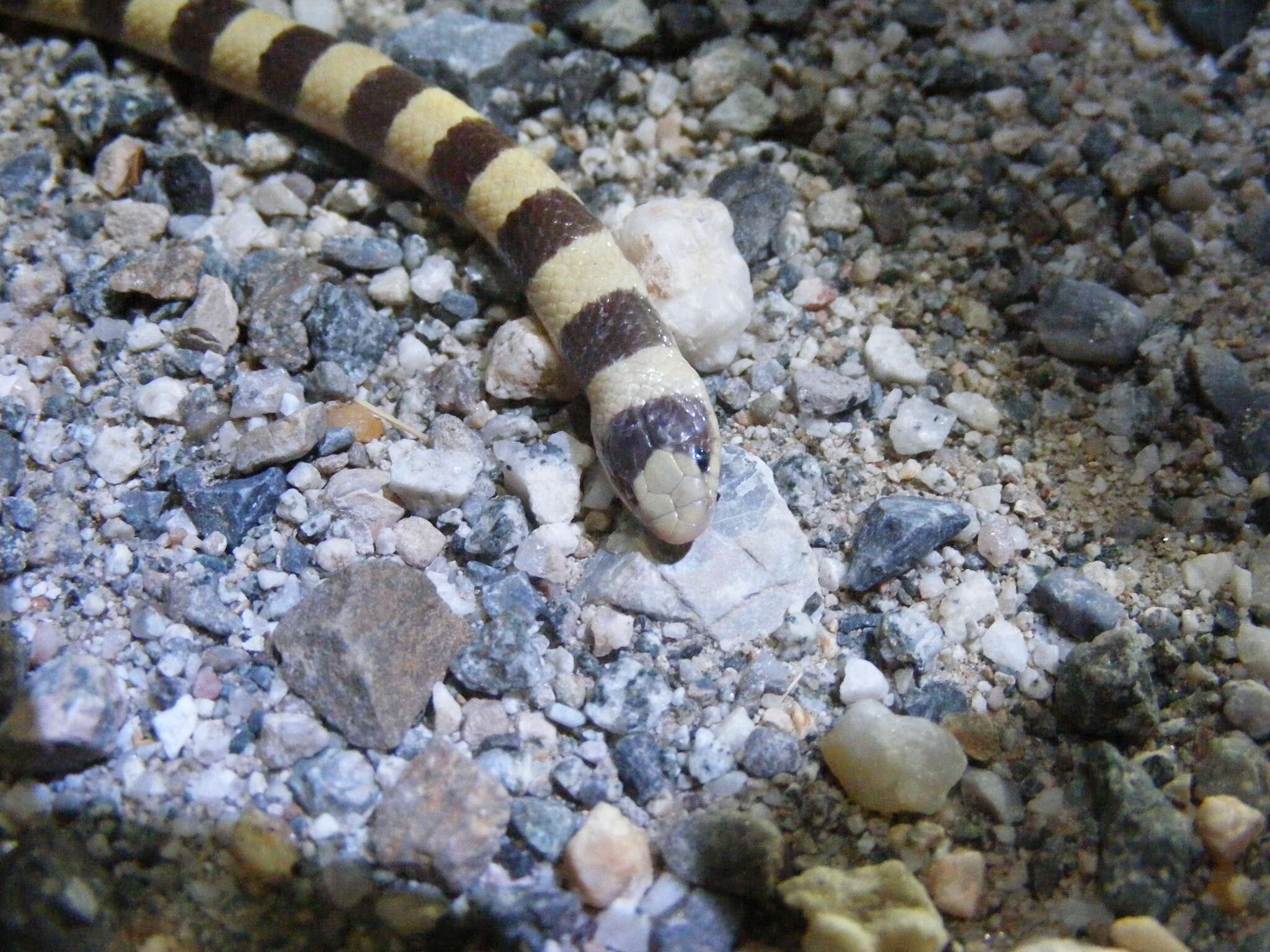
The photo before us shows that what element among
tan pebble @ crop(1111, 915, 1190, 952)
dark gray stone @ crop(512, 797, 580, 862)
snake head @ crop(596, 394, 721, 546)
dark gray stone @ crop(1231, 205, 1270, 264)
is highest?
dark gray stone @ crop(1231, 205, 1270, 264)

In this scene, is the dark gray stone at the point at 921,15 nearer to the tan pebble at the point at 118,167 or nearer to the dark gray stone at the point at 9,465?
the tan pebble at the point at 118,167

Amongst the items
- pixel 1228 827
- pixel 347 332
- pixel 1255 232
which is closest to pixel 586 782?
pixel 1228 827

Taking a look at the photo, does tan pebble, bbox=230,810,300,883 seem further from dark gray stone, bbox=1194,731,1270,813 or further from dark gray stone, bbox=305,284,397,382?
dark gray stone, bbox=1194,731,1270,813

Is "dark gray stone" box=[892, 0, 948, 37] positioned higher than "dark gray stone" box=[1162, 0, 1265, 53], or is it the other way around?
"dark gray stone" box=[1162, 0, 1265, 53]

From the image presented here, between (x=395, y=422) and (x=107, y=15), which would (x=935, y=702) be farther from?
(x=107, y=15)

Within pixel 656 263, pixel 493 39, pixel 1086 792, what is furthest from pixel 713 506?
pixel 493 39

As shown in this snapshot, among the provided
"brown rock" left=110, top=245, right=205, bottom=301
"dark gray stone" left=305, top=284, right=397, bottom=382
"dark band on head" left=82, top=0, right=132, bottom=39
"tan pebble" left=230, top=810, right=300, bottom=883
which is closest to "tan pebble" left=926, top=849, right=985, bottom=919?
"tan pebble" left=230, top=810, right=300, bottom=883

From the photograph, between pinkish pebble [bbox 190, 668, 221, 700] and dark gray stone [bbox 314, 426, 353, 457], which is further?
dark gray stone [bbox 314, 426, 353, 457]

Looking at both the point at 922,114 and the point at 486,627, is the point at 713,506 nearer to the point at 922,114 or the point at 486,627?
the point at 486,627
